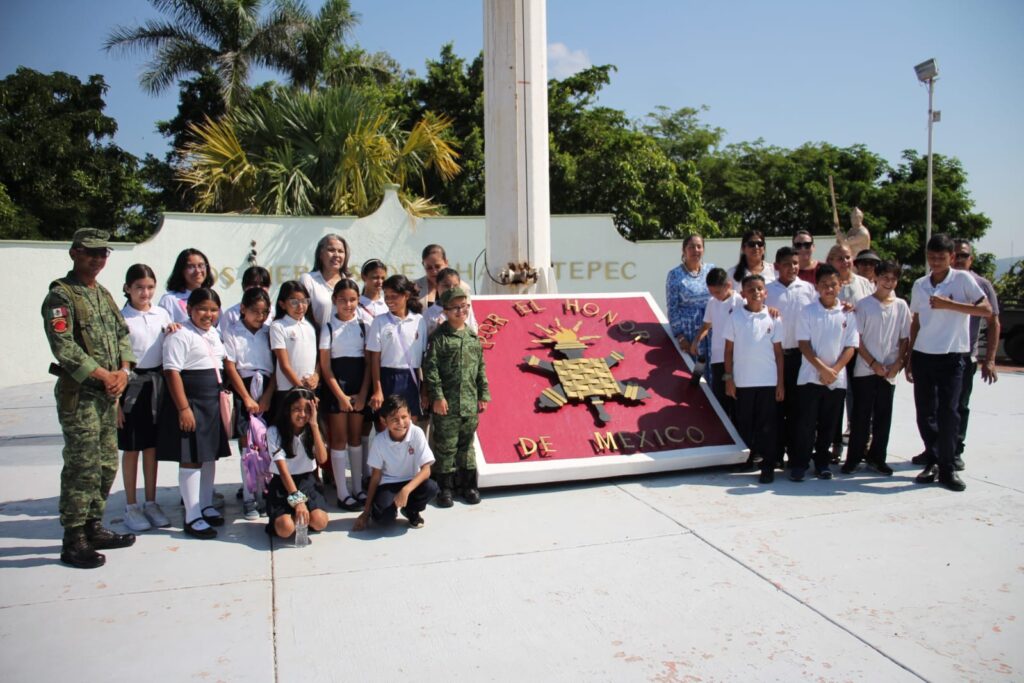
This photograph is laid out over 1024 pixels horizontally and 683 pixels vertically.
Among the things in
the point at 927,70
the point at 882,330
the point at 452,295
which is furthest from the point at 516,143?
the point at 927,70

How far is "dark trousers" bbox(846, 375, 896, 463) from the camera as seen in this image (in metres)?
5.60

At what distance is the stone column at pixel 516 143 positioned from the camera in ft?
25.0

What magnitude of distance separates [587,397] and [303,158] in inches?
433

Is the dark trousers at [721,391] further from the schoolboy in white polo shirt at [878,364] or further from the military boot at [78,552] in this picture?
the military boot at [78,552]

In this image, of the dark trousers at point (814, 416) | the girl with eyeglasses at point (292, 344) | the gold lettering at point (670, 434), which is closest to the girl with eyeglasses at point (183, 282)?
the girl with eyeglasses at point (292, 344)

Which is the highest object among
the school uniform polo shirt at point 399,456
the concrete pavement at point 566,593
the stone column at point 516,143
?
the stone column at point 516,143

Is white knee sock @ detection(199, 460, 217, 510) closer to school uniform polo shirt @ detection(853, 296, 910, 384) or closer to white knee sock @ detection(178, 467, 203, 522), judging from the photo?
white knee sock @ detection(178, 467, 203, 522)

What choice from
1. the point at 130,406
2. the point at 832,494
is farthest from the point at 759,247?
the point at 130,406

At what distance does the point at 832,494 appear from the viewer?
5145 millimetres

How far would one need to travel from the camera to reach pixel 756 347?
18.1ft

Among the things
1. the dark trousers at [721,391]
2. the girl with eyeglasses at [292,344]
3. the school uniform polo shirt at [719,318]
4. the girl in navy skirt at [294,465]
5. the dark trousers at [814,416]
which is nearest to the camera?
the girl in navy skirt at [294,465]

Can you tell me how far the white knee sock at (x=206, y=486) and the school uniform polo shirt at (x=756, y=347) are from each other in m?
3.68

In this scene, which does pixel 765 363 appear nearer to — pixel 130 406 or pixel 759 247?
pixel 759 247

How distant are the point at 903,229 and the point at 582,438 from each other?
79.9 ft
